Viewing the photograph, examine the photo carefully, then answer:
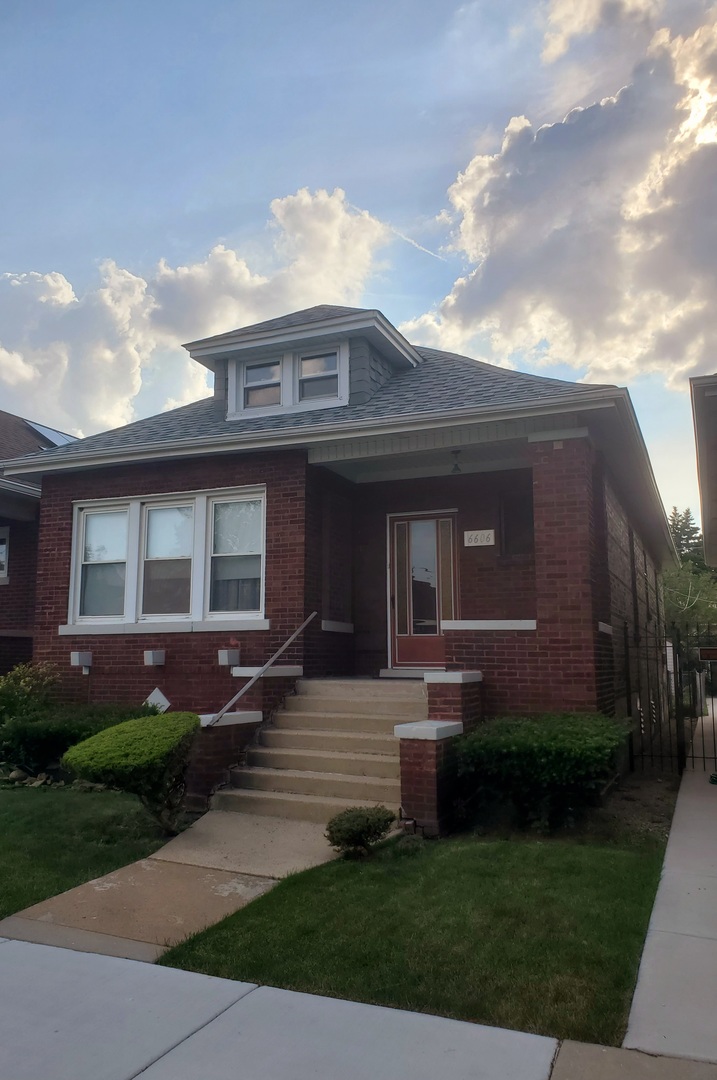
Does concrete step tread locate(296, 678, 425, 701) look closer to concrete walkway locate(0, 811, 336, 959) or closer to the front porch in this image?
the front porch

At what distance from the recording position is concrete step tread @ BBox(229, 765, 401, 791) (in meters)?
7.32

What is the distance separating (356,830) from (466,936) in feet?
5.63

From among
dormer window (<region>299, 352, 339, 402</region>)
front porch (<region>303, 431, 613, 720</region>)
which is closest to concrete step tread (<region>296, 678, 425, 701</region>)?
front porch (<region>303, 431, 613, 720</region>)

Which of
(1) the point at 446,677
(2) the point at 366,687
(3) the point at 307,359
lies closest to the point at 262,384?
(3) the point at 307,359

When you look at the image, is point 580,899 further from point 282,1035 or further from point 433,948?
point 282,1035

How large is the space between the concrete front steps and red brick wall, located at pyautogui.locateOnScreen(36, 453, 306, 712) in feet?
3.49

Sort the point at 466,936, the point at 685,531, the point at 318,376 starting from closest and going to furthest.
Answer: the point at 466,936, the point at 318,376, the point at 685,531

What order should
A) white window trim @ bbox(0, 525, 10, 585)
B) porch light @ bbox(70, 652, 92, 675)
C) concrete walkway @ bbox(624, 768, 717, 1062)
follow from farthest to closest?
white window trim @ bbox(0, 525, 10, 585) → porch light @ bbox(70, 652, 92, 675) → concrete walkway @ bbox(624, 768, 717, 1062)

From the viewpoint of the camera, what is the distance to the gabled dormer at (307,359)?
10984 mm

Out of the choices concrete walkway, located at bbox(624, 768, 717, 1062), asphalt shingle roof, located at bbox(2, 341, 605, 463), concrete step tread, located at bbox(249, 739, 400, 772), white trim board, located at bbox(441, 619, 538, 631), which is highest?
asphalt shingle roof, located at bbox(2, 341, 605, 463)

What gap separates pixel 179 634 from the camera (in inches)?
410

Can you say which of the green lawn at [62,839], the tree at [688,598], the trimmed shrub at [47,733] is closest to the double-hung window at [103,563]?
the trimmed shrub at [47,733]

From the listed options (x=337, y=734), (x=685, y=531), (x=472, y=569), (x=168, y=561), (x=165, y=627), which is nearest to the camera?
(x=337, y=734)

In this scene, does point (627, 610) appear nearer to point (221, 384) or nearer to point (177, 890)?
point (221, 384)
